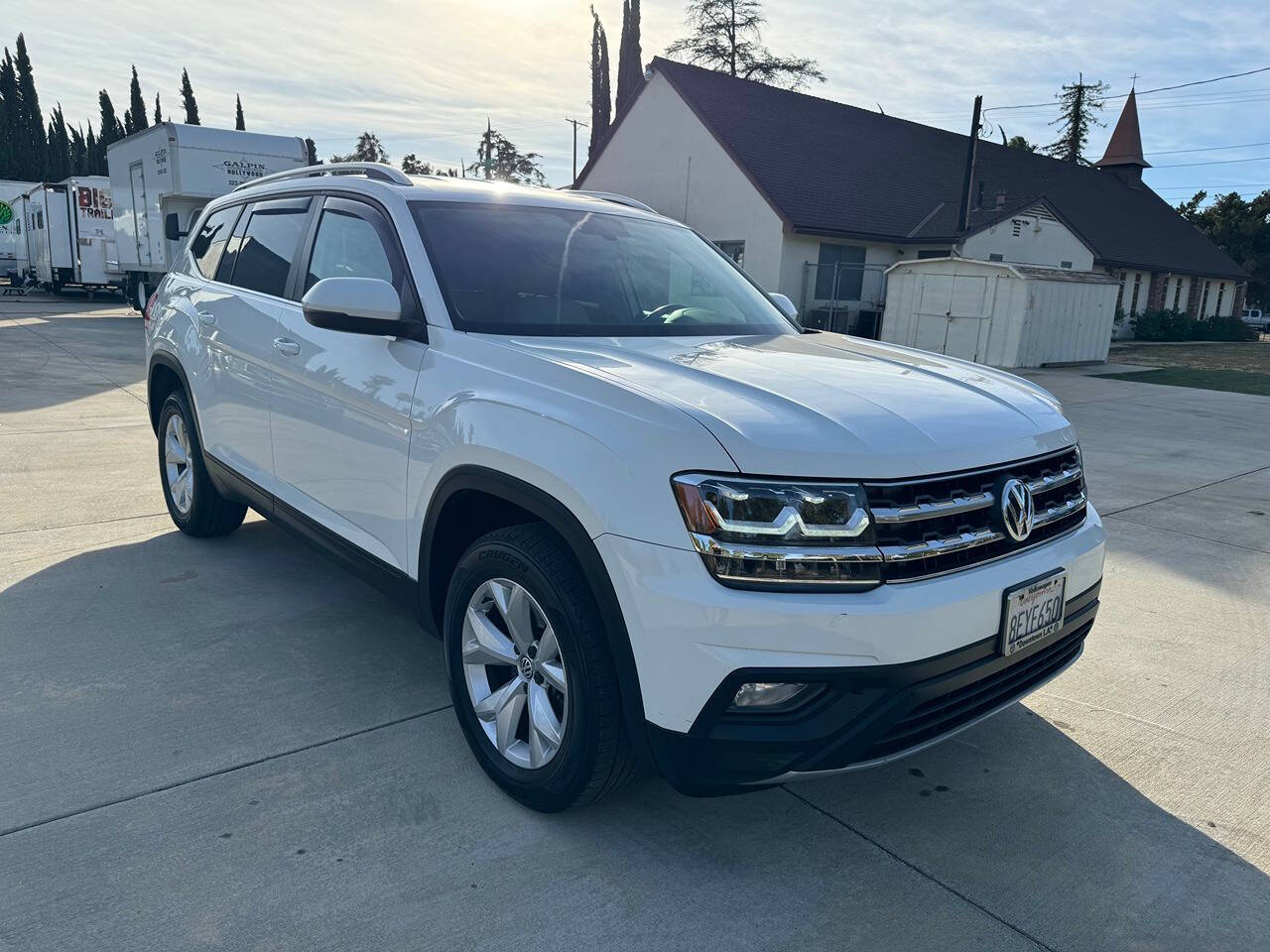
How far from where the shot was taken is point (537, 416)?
2600 mm

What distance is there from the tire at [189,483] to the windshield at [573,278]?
232 cm

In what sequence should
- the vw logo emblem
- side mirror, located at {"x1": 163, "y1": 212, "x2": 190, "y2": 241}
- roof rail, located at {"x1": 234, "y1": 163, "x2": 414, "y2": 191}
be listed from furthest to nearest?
1. side mirror, located at {"x1": 163, "y1": 212, "x2": 190, "y2": 241}
2. roof rail, located at {"x1": 234, "y1": 163, "x2": 414, "y2": 191}
3. the vw logo emblem

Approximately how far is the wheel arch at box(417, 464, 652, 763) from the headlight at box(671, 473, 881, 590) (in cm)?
30

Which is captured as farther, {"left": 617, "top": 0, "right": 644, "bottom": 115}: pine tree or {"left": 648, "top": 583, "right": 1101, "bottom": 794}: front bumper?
{"left": 617, "top": 0, "right": 644, "bottom": 115}: pine tree

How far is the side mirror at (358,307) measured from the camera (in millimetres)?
3021

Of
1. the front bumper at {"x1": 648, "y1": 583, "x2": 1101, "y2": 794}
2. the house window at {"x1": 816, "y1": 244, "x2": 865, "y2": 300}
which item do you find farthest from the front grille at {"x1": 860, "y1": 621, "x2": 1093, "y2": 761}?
the house window at {"x1": 816, "y1": 244, "x2": 865, "y2": 300}

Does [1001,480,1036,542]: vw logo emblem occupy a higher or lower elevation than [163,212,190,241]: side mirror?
lower

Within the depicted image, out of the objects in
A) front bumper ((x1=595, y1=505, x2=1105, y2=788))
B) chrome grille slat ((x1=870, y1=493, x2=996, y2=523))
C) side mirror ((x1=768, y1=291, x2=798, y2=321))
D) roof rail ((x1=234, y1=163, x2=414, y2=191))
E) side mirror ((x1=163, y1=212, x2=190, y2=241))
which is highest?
roof rail ((x1=234, y1=163, x2=414, y2=191))

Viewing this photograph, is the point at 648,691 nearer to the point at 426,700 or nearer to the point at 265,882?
the point at 265,882

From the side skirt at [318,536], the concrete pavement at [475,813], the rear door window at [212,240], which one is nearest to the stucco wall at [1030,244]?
the concrete pavement at [475,813]

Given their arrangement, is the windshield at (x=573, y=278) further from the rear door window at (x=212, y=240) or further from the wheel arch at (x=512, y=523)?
the rear door window at (x=212, y=240)

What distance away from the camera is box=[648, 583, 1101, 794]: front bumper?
224 cm

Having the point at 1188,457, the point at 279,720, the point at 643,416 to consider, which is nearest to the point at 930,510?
the point at 643,416

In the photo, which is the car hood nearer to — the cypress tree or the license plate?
the license plate
